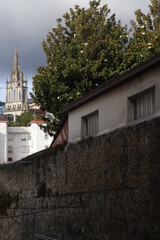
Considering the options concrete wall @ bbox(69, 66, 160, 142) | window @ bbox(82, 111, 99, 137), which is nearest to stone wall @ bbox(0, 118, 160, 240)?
concrete wall @ bbox(69, 66, 160, 142)

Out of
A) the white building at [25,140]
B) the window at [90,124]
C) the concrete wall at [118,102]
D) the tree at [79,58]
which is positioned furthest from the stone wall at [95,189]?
the white building at [25,140]

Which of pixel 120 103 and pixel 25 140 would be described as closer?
pixel 120 103

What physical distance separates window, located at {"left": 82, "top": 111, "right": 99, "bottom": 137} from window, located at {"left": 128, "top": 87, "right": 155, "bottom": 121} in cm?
291

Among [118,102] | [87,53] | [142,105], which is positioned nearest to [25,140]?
[87,53]

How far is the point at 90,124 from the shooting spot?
65.5 ft

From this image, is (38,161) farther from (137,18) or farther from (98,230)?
(137,18)

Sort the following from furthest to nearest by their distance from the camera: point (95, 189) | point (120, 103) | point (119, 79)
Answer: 1. point (95, 189)
2. point (120, 103)
3. point (119, 79)

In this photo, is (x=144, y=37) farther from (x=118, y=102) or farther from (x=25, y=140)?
(x=25, y=140)

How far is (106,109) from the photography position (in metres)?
18.0

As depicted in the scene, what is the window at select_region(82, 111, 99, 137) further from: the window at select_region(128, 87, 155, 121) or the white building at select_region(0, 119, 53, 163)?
the white building at select_region(0, 119, 53, 163)

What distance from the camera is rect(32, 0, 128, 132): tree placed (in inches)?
1219

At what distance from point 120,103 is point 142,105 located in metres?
1.24

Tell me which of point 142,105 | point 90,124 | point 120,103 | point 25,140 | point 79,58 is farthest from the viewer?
point 25,140

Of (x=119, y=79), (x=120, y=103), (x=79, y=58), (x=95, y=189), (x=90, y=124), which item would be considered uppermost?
(x=79, y=58)
